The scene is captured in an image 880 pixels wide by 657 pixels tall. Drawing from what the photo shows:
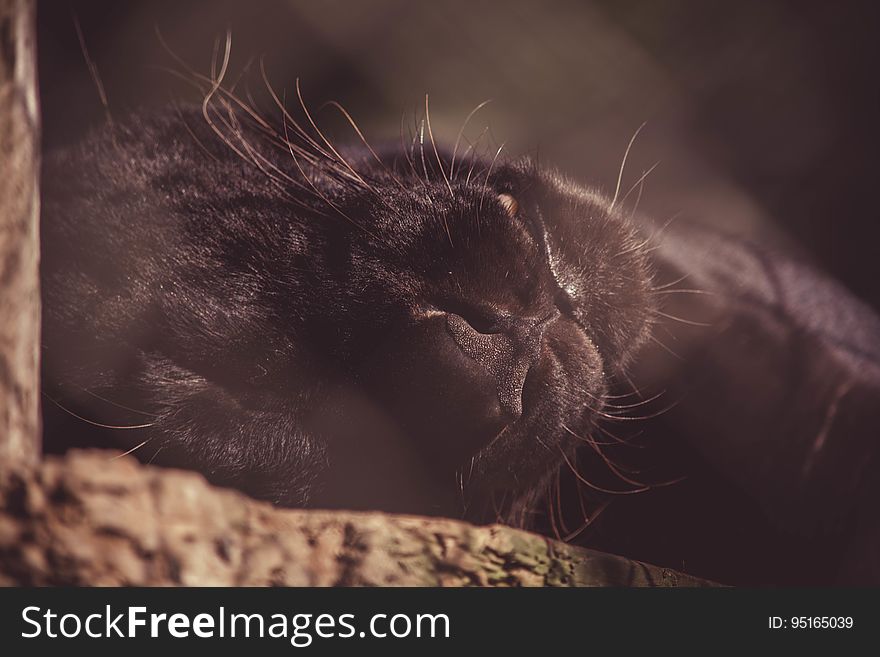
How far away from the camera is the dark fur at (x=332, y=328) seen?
84 centimetres

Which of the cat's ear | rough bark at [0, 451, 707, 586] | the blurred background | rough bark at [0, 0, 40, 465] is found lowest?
rough bark at [0, 451, 707, 586]

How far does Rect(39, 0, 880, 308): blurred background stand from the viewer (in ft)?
5.20

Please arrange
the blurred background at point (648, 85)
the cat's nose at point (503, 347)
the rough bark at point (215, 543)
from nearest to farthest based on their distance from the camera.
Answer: the rough bark at point (215, 543) < the cat's nose at point (503, 347) < the blurred background at point (648, 85)

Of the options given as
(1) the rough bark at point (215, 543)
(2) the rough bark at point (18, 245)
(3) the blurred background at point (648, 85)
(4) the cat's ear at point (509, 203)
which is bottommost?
(1) the rough bark at point (215, 543)

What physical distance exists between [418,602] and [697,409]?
0.85 meters

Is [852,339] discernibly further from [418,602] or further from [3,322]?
[3,322]

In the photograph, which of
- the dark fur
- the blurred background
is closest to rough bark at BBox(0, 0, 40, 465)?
the dark fur

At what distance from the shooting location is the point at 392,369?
0.84 meters

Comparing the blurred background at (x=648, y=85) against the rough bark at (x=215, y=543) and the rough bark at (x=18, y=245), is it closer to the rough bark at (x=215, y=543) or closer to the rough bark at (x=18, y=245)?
the rough bark at (x=18, y=245)

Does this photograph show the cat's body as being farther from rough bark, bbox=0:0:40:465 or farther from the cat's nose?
rough bark, bbox=0:0:40:465

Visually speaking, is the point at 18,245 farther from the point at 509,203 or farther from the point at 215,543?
the point at 509,203

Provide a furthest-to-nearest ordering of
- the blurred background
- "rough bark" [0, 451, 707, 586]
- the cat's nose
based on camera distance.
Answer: the blurred background, the cat's nose, "rough bark" [0, 451, 707, 586]

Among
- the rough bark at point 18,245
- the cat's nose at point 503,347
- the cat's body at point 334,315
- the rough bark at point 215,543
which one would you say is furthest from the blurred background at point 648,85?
the rough bark at point 215,543

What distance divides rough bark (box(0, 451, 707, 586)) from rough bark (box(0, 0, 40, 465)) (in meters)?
0.05
